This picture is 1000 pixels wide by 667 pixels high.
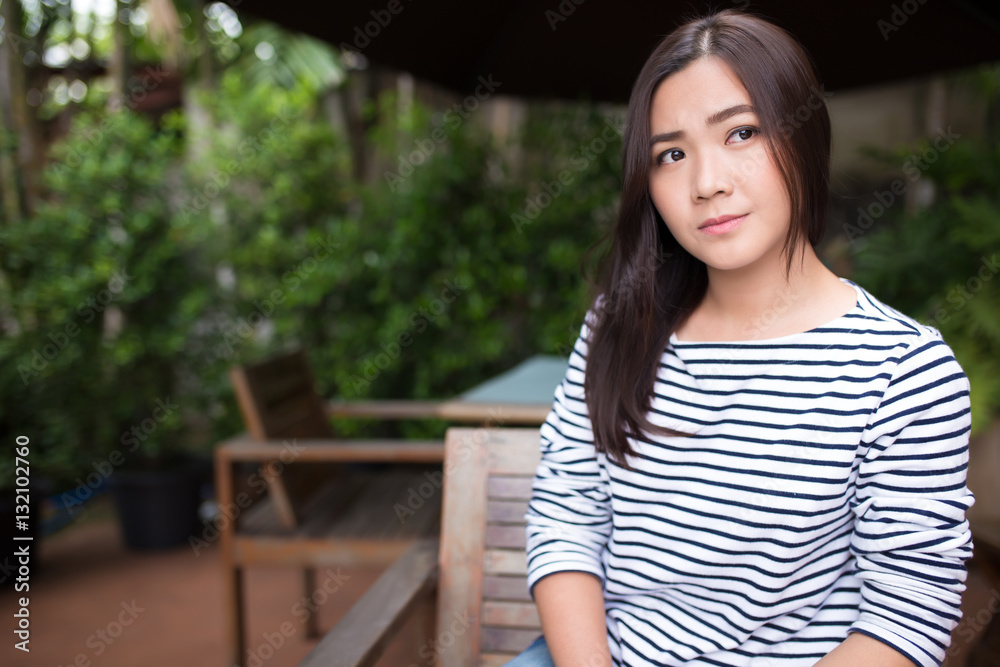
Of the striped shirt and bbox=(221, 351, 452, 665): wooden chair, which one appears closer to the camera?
the striped shirt

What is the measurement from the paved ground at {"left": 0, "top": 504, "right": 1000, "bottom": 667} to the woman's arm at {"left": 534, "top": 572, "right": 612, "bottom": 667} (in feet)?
5.93

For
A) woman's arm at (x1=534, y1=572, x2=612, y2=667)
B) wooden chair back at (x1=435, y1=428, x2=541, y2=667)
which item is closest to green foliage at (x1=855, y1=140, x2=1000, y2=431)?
wooden chair back at (x1=435, y1=428, x2=541, y2=667)

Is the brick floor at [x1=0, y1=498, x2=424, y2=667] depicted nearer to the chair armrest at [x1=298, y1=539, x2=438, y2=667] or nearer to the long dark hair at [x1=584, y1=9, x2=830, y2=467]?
the chair armrest at [x1=298, y1=539, x2=438, y2=667]

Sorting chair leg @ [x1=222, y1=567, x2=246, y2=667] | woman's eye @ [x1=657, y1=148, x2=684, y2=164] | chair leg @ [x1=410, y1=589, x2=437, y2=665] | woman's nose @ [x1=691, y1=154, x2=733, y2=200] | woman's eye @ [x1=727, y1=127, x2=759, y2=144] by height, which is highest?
woman's eye @ [x1=727, y1=127, x2=759, y2=144]

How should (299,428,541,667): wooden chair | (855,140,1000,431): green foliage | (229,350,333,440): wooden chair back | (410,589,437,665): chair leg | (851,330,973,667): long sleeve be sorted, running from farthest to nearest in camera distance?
(855,140,1000,431): green foliage < (229,350,333,440): wooden chair back < (410,589,437,665): chair leg < (299,428,541,667): wooden chair < (851,330,973,667): long sleeve

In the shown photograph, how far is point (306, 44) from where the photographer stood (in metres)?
5.12

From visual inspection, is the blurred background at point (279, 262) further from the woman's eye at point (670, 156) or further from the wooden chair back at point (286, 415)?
the woman's eye at point (670, 156)

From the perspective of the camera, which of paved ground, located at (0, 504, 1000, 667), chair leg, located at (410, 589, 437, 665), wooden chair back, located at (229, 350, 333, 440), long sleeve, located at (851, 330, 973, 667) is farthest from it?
paved ground, located at (0, 504, 1000, 667)

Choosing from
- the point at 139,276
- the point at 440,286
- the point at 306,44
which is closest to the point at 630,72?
the point at 440,286

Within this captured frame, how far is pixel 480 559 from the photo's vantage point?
1539 mm

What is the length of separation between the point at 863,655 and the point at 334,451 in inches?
66.3

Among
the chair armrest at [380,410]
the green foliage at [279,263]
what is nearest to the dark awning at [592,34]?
the chair armrest at [380,410]

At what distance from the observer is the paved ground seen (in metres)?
2.88

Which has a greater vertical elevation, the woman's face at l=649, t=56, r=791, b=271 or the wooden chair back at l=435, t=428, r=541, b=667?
the woman's face at l=649, t=56, r=791, b=271
